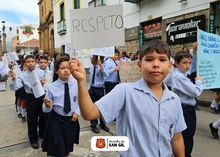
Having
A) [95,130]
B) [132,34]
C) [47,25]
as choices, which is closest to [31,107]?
[95,130]

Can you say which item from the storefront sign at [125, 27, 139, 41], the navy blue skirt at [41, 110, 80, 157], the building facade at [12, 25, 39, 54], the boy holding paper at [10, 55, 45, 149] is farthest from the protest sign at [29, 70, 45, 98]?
the building facade at [12, 25, 39, 54]

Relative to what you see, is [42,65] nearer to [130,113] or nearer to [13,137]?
[13,137]

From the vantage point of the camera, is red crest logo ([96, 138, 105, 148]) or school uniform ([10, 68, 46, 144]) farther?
school uniform ([10, 68, 46, 144])

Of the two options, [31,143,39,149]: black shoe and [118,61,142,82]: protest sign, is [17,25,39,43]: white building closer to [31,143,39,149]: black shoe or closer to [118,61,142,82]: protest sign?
[118,61,142,82]: protest sign

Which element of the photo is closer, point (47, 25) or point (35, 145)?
point (35, 145)

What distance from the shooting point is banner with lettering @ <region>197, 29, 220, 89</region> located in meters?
2.75

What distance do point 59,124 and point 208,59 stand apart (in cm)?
224

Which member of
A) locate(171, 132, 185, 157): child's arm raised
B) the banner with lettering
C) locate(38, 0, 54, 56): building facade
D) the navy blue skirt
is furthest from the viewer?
locate(38, 0, 54, 56): building facade

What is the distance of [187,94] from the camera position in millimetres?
2410

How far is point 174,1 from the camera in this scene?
852cm

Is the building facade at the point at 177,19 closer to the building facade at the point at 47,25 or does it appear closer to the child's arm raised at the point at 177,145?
the child's arm raised at the point at 177,145

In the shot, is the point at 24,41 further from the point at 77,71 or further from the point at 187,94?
the point at 77,71

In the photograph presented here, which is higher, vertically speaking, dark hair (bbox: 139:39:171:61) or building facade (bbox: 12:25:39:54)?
building facade (bbox: 12:25:39:54)

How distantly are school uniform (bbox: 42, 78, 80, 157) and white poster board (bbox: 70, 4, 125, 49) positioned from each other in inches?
34.3
